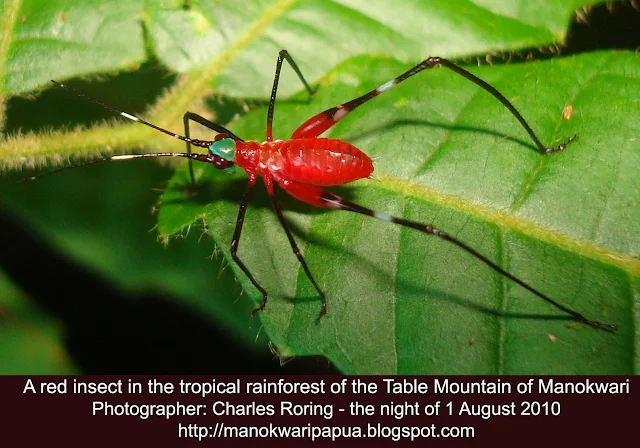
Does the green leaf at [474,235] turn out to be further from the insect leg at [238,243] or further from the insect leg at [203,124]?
the insect leg at [203,124]

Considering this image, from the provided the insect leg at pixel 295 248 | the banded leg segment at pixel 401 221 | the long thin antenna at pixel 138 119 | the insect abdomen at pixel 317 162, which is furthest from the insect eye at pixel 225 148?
the banded leg segment at pixel 401 221

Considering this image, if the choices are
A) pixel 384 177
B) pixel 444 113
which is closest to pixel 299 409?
pixel 384 177

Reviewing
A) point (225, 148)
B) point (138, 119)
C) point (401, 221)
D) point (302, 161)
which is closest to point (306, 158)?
point (302, 161)

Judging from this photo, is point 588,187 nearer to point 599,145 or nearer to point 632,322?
point 599,145

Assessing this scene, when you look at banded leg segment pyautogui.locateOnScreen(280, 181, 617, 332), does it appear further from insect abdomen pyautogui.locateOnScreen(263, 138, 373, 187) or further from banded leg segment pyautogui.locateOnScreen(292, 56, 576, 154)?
banded leg segment pyautogui.locateOnScreen(292, 56, 576, 154)

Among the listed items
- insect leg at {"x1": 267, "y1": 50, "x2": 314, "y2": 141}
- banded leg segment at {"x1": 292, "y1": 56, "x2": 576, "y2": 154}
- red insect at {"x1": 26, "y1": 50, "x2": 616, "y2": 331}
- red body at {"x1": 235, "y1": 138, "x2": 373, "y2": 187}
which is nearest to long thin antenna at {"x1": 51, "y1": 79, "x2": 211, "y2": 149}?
red insect at {"x1": 26, "y1": 50, "x2": 616, "y2": 331}
